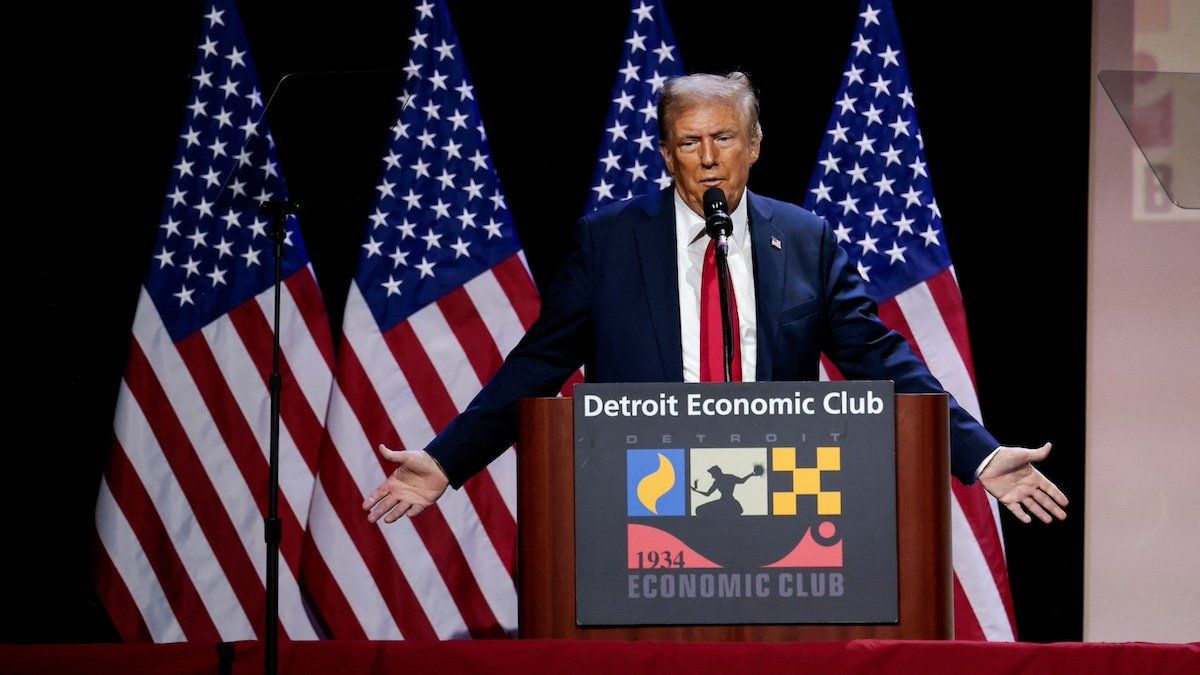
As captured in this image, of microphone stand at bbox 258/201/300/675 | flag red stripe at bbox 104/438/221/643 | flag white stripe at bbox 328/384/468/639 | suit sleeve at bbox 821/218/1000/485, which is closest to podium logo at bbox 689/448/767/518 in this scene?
suit sleeve at bbox 821/218/1000/485

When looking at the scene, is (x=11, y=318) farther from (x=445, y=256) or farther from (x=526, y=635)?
(x=526, y=635)

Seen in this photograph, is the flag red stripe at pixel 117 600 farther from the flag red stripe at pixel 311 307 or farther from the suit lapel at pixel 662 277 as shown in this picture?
the suit lapel at pixel 662 277

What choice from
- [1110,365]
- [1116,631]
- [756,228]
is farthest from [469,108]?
[1116,631]

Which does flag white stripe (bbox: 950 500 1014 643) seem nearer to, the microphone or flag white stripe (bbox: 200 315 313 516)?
the microphone

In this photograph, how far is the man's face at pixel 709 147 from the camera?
2.43 meters

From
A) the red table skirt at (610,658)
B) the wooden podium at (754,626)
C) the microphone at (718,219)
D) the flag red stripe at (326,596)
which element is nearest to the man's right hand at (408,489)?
the red table skirt at (610,658)

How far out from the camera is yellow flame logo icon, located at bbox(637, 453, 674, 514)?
1.68 metres

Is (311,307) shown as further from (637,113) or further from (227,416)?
(637,113)

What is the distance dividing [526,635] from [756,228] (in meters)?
1.05

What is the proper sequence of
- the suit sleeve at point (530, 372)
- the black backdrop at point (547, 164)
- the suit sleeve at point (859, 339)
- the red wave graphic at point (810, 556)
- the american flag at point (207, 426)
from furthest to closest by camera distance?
the black backdrop at point (547, 164)
the american flag at point (207, 426)
the suit sleeve at point (859, 339)
the suit sleeve at point (530, 372)
the red wave graphic at point (810, 556)

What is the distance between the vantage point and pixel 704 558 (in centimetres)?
167

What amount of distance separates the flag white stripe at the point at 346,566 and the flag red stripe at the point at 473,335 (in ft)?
1.93

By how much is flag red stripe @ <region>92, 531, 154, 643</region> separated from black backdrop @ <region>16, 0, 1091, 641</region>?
0.26 metres

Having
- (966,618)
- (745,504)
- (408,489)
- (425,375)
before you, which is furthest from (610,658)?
(966,618)
